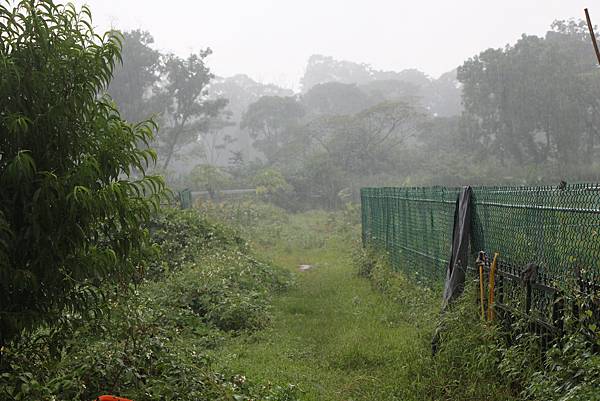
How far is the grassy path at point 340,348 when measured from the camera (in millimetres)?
5119

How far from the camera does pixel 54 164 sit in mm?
3324

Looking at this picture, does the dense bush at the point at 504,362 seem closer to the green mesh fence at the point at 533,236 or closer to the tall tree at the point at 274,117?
the green mesh fence at the point at 533,236

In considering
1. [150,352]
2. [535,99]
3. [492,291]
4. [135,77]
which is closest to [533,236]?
[492,291]

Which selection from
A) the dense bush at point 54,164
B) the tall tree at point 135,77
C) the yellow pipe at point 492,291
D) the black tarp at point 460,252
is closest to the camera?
the dense bush at point 54,164

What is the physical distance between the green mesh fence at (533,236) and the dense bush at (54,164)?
3183mm

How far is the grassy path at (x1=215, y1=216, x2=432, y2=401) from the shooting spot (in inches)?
202

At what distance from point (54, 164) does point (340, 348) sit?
3961 millimetres

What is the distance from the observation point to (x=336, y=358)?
19.5 ft

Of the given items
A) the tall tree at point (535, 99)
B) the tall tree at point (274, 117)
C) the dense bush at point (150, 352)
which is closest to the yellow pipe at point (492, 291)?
the dense bush at point (150, 352)

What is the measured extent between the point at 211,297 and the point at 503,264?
427 cm

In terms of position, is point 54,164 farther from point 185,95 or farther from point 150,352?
point 185,95

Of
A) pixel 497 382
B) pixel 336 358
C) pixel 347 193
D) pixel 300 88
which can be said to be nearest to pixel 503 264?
pixel 497 382

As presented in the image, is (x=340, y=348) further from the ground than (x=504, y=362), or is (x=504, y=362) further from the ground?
(x=504, y=362)

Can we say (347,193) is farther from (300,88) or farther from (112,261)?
(300,88)
